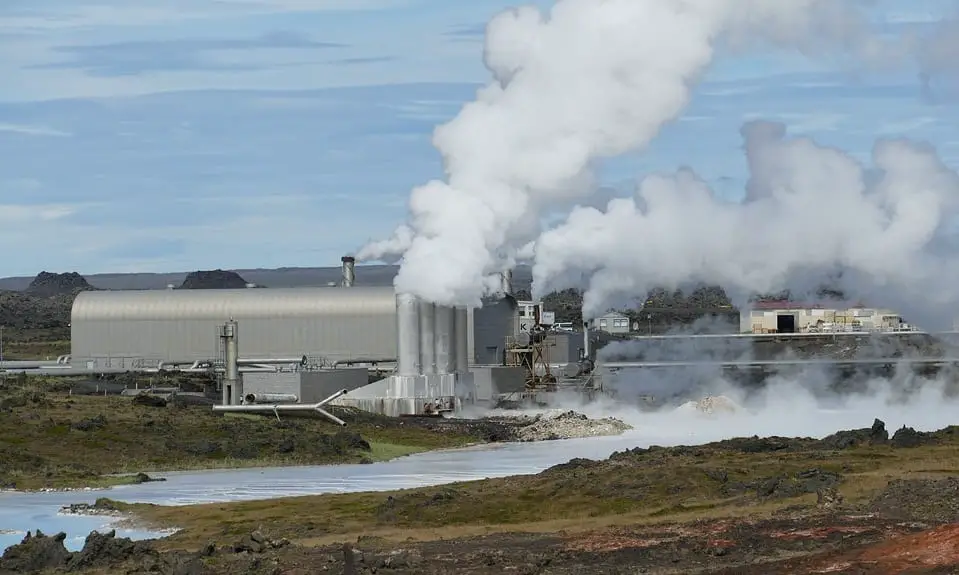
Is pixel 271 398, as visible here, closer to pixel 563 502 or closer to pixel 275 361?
pixel 275 361

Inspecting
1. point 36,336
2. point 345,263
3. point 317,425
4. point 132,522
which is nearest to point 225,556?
point 132,522

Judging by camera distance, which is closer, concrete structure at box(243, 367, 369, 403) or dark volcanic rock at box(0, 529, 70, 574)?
dark volcanic rock at box(0, 529, 70, 574)

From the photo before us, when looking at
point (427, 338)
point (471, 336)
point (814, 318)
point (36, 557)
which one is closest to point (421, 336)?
point (427, 338)

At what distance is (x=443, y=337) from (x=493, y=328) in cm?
1188

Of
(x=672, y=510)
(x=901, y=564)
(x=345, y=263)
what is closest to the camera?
(x=901, y=564)

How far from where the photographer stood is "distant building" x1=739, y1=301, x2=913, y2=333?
3964 inches

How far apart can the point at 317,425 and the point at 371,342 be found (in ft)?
88.9

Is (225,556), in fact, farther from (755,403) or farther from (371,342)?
(371,342)

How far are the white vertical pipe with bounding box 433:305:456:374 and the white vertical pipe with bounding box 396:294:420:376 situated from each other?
1.17 metres

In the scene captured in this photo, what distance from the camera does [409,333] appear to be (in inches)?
3760

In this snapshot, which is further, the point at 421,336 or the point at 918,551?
the point at 421,336

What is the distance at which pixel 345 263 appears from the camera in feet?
392

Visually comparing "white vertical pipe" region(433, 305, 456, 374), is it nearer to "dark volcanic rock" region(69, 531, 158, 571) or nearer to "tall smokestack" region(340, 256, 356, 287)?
"tall smokestack" region(340, 256, 356, 287)

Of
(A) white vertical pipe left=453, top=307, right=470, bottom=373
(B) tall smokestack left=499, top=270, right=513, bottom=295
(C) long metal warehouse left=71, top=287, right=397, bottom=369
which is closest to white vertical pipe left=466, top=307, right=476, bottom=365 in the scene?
(A) white vertical pipe left=453, top=307, right=470, bottom=373
